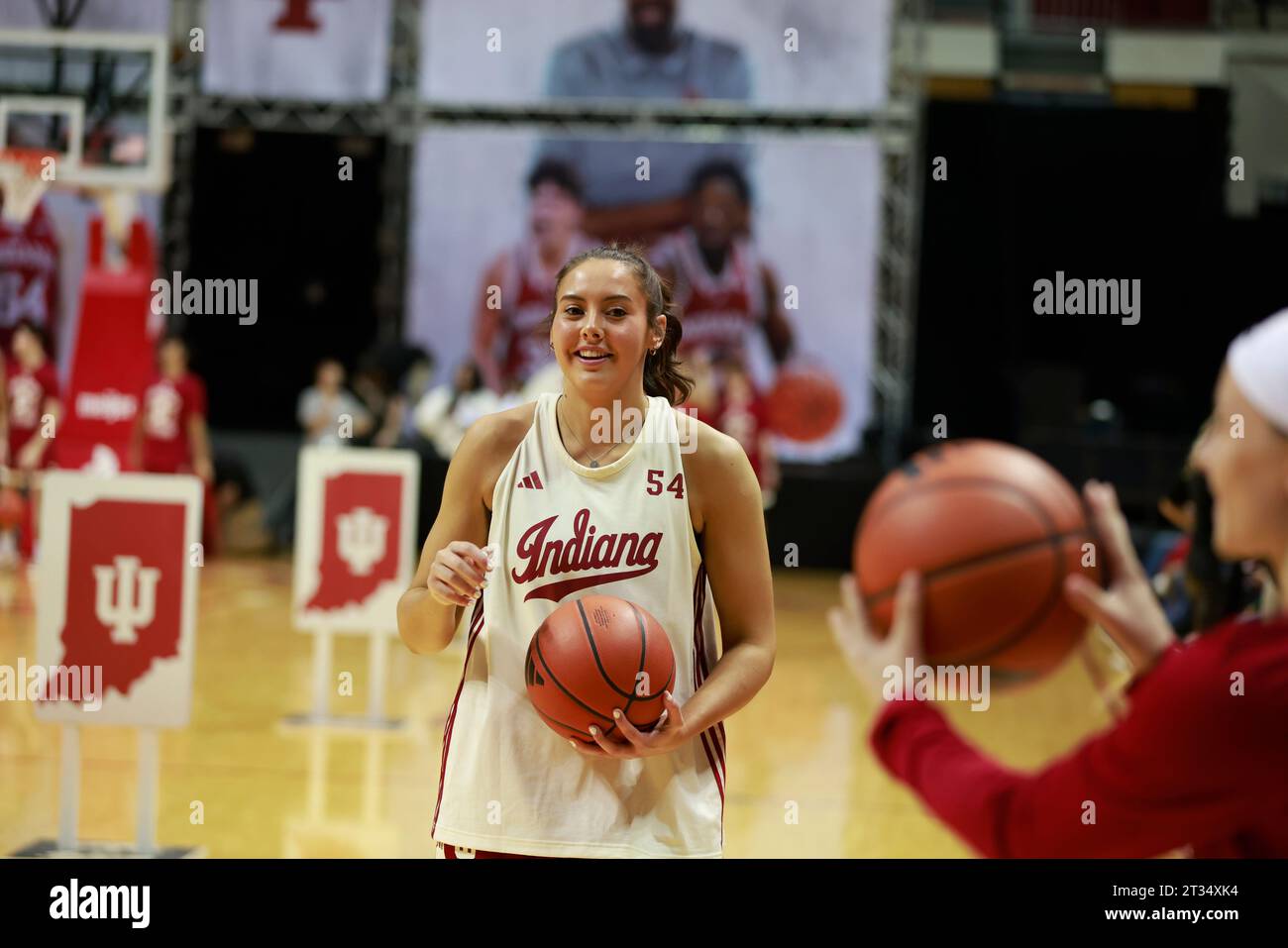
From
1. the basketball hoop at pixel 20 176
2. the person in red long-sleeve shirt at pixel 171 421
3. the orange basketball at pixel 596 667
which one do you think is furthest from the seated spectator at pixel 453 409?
the orange basketball at pixel 596 667

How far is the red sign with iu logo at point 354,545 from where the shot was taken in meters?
6.40

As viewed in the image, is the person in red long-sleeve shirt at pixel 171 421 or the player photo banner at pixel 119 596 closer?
the player photo banner at pixel 119 596

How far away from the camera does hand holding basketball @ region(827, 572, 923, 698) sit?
1642 millimetres

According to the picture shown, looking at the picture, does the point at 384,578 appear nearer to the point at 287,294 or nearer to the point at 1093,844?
the point at 1093,844

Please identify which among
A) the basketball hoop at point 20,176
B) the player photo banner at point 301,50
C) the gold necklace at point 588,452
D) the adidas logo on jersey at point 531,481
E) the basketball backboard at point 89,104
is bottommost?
the adidas logo on jersey at point 531,481

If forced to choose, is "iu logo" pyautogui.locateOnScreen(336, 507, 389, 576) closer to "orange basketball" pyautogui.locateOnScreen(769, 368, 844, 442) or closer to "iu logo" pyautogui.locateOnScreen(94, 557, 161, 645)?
"iu logo" pyautogui.locateOnScreen(94, 557, 161, 645)

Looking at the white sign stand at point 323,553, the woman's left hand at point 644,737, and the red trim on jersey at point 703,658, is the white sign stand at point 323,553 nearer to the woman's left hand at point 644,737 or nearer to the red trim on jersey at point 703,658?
the red trim on jersey at point 703,658

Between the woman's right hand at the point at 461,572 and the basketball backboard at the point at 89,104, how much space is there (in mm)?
6493

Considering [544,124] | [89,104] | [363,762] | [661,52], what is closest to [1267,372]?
[363,762]

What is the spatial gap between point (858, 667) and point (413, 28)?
12436 mm

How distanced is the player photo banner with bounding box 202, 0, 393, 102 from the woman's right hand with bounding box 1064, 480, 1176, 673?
39.4 feet
